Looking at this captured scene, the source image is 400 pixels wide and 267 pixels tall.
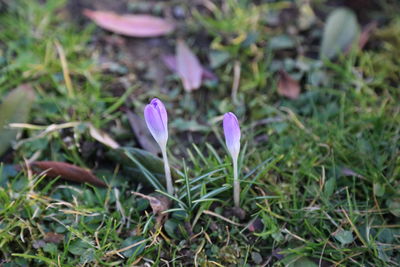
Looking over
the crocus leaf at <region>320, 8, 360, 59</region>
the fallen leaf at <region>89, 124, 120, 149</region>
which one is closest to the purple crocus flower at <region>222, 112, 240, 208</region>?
the fallen leaf at <region>89, 124, 120, 149</region>

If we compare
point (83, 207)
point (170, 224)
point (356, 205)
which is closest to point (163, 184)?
point (170, 224)

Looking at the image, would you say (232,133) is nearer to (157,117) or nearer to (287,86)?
(157,117)

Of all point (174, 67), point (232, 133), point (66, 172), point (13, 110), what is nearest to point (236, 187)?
point (232, 133)

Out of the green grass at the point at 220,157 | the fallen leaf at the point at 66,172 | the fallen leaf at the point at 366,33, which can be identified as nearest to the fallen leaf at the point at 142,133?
the green grass at the point at 220,157

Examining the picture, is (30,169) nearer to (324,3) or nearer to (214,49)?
(214,49)

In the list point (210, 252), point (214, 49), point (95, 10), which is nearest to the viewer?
point (210, 252)

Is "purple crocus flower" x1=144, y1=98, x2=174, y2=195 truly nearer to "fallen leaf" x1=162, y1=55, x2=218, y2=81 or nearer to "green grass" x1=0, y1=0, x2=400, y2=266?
"green grass" x1=0, y1=0, x2=400, y2=266

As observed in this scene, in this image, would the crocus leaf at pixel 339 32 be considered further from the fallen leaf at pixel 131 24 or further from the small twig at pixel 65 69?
the small twig at pixel 65 69
